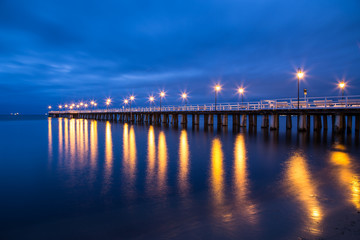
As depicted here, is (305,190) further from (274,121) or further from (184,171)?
(274,121)

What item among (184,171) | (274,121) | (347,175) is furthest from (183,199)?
(274,121)

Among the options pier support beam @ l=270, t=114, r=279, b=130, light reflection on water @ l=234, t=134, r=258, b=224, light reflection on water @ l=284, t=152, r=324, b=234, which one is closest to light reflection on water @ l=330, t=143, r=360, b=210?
light reflection on water @ l=284, t=152, r=324, b=234

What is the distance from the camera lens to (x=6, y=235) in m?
6.00

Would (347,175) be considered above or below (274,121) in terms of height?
below

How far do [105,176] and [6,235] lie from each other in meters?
5.77

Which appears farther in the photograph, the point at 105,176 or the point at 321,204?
the point at 105,176

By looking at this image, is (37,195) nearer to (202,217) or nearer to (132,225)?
(132,225)

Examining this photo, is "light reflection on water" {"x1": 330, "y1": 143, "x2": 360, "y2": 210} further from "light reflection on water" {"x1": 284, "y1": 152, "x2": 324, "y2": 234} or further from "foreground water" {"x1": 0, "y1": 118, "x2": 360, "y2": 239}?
"light reflection on water" {"x1": 284, "y1": 152, "x2": 324, "y2": 234}

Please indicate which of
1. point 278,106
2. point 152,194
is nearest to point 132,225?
point 152,194

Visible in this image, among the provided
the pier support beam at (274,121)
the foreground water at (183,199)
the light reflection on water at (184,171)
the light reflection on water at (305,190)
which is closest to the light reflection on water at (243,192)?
the foreground water at (183,199)

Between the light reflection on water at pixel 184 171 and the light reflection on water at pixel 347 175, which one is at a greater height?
the light reflection on water at pixel 347 175

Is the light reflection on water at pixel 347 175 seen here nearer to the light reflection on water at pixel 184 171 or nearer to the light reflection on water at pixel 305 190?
the light reflection on water at pixel 305 190

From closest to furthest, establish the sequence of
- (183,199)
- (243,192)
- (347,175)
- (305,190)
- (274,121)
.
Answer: (183,199), (305,190), (243,192), (347,175), (274,121)

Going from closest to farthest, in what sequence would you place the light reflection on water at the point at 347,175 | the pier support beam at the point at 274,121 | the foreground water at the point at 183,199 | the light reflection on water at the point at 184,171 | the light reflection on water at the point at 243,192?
the foreground water at the point at 183,199 → the light reflection on water at the point at 243,192 → the light reflection on water at the point at 347,175 → the light reflection on water at the point at 184,171 → the pier support beam at the point at 274,121
